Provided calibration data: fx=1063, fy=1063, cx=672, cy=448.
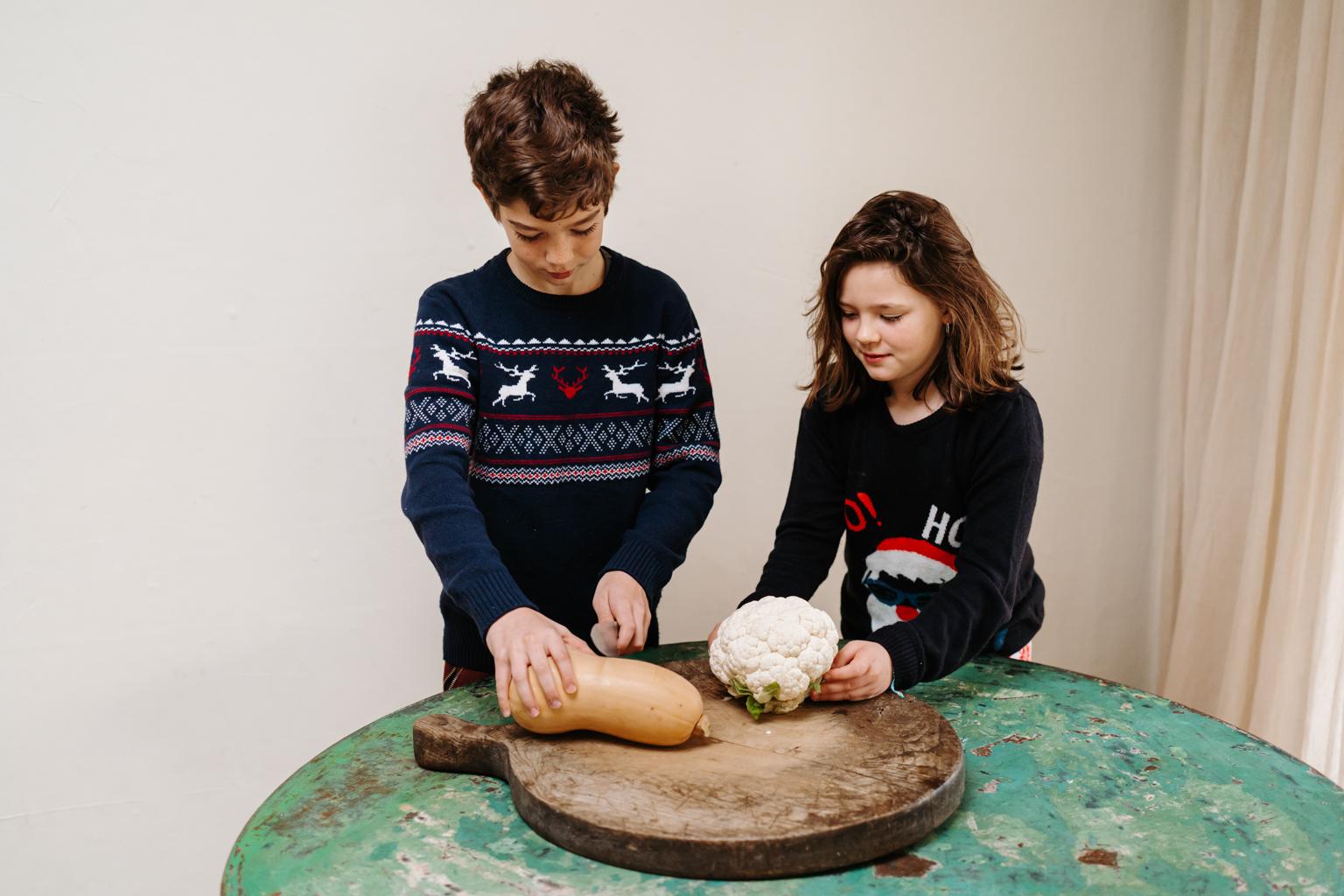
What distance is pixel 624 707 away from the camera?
46.3 inches

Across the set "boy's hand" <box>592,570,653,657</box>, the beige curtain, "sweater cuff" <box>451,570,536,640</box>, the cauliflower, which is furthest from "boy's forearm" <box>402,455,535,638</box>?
the beige curtain

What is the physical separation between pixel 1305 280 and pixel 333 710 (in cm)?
226

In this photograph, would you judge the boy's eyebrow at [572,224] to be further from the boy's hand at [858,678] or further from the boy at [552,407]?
the boy's hand at [858,678]

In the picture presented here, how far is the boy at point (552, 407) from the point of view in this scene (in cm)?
143

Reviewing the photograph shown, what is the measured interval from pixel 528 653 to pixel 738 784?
296 mm

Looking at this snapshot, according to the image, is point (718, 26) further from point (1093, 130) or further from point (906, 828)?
point (906, 828)

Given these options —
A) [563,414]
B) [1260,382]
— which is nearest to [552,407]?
[563,414]

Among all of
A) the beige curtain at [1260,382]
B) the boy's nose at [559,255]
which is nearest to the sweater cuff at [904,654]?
the boy's nose at [559,255]

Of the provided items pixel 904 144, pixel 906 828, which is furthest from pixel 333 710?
pixel 904 144

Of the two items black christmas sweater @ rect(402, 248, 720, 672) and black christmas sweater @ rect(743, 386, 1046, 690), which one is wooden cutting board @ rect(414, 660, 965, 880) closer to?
black christmas sweater @ rect(743, 386, 1046, 690)

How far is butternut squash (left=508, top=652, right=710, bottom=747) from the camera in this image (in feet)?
3.83

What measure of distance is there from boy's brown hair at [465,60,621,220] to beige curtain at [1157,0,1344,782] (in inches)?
64.1

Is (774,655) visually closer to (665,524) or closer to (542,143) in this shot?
(665,524)

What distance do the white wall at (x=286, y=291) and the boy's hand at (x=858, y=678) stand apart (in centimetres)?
120
